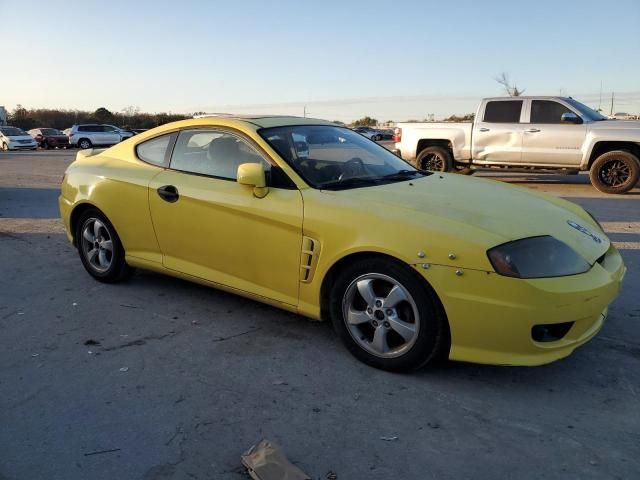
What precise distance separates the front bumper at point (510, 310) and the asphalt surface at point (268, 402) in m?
0.25

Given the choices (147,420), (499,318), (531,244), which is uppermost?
(531,244)

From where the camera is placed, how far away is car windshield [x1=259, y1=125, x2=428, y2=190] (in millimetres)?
3896

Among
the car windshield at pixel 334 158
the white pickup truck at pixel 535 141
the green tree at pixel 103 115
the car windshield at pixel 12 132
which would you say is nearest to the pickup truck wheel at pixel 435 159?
the white pickup truck at pixel 535 141

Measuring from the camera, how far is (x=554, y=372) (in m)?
3.36

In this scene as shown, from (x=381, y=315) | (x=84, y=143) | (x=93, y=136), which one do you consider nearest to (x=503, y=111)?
(x=381, y=315)

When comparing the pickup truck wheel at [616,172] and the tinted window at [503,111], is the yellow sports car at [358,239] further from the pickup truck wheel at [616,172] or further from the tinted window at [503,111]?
the tinted window at [503,111]

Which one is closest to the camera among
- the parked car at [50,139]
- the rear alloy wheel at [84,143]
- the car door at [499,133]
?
the car door at [499,133]

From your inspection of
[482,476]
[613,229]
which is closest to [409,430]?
[482,476]

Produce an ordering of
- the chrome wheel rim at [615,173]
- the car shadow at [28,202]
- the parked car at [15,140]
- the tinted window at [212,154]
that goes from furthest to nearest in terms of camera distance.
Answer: the parked car at [15,140], the chrome wheel rim at [615,173], the car shadow at [28,202], the tinted window at [212,154]

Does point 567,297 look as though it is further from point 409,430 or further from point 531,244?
point 409,430

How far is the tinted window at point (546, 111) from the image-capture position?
444 inches

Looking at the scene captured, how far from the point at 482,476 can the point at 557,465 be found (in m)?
0.35

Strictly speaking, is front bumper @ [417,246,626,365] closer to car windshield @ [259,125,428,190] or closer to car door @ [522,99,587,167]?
car windshield @ [259,125,428,190]

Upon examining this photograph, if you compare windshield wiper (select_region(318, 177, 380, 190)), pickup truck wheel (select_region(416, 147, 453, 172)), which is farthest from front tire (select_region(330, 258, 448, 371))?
pickup truck wheel (select_region(416, 147, 453, 172))
